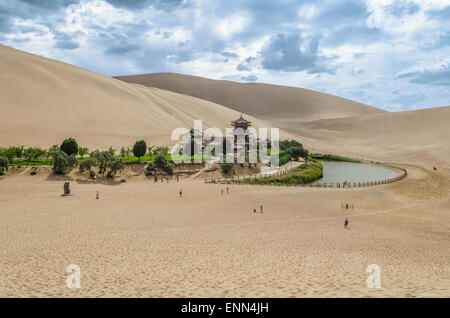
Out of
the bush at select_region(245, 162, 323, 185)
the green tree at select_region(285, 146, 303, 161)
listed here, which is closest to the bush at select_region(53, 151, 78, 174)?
the bush at select_region(245, 162, 323, 185)

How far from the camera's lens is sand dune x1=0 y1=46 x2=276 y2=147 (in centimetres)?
6330

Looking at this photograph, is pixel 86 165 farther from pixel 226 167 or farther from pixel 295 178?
pixel 295 178

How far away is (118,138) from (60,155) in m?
33.3

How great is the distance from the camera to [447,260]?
14625mm

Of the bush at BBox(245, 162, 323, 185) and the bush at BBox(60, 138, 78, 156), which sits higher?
the bush at BBox(60, 138, 78, 156)

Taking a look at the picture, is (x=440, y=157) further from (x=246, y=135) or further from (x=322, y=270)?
(x=322, y=270)

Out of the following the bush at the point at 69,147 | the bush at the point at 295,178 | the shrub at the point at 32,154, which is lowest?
the bush at the point at 295,178

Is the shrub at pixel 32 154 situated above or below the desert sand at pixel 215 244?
above

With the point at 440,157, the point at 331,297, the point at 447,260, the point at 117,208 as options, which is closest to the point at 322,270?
the point at 331,297

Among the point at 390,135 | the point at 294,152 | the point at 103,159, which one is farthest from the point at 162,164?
the point at 390,135

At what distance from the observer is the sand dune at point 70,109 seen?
63303mm

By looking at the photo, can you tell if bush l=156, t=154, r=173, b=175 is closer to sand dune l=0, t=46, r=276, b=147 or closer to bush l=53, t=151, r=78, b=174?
bush l=53, t=151, r=78, b=174

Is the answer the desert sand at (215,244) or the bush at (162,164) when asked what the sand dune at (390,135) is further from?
the bush at (162,164)

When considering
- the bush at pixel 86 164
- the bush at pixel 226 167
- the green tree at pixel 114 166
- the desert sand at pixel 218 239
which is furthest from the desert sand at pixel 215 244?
the bush at pixel 226 167
